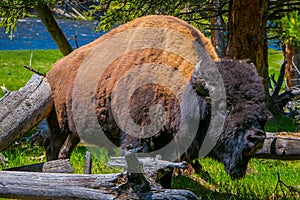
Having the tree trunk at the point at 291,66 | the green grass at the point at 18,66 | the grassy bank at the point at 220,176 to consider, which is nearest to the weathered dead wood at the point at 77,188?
the grassy bank at the point at 220,176

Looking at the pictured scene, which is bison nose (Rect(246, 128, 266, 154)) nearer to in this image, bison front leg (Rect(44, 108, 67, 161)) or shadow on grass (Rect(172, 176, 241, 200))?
shadow on grass (Rect(172, 176, 241, 200))

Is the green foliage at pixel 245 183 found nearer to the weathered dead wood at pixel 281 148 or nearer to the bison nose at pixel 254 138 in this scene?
the weathered dead wood at pixel 281 148

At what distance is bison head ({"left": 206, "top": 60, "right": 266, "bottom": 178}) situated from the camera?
400 cm

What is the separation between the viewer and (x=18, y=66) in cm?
2009

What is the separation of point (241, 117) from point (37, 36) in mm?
34841

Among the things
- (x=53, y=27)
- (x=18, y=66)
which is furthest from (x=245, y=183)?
(x=18, y=66)

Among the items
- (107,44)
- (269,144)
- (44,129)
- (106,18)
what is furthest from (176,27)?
(106,18)

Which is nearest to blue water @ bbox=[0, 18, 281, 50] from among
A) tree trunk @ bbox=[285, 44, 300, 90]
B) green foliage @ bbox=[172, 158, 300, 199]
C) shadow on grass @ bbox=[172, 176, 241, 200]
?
tree trunk @ bbox=[285, 44, 300, 90]

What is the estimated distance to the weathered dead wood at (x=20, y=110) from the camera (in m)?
4.48

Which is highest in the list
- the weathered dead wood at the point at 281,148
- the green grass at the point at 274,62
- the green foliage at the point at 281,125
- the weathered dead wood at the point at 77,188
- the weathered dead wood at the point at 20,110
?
the weathered dead wood at the point at 20,110

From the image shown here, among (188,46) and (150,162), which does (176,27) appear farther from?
(150,162)

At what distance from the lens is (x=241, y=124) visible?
4008 millimetres

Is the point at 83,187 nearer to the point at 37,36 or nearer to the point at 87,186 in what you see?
the point at 87,186

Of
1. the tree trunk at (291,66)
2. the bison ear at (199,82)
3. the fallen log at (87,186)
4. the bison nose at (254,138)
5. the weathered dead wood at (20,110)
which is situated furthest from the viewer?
the tree trunk at (291,66)
